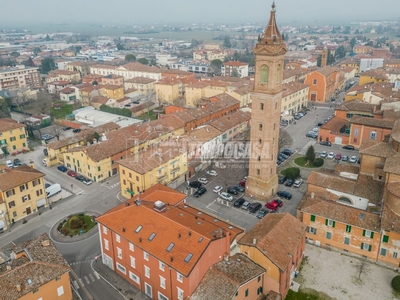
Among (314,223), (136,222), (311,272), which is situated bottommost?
(311,272)

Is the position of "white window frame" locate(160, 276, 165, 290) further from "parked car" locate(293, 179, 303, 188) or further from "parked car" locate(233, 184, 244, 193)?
"parked car" locate(293, 179, 303, 188)

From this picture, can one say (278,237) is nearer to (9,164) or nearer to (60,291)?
(60,291)

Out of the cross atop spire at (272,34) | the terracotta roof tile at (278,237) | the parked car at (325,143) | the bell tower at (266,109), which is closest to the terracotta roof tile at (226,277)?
the terracotta roof tile at (278,237)

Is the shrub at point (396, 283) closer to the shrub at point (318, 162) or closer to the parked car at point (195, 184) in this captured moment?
the shrub at point (318, 162)

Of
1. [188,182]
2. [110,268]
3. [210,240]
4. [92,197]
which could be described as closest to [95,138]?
[92,197]

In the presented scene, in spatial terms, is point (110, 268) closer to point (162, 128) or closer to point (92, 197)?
point (92, 197)

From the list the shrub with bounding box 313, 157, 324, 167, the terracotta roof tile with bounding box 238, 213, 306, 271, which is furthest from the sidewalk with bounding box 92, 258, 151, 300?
the shrub with bounding box 313, 157, 324, 167
